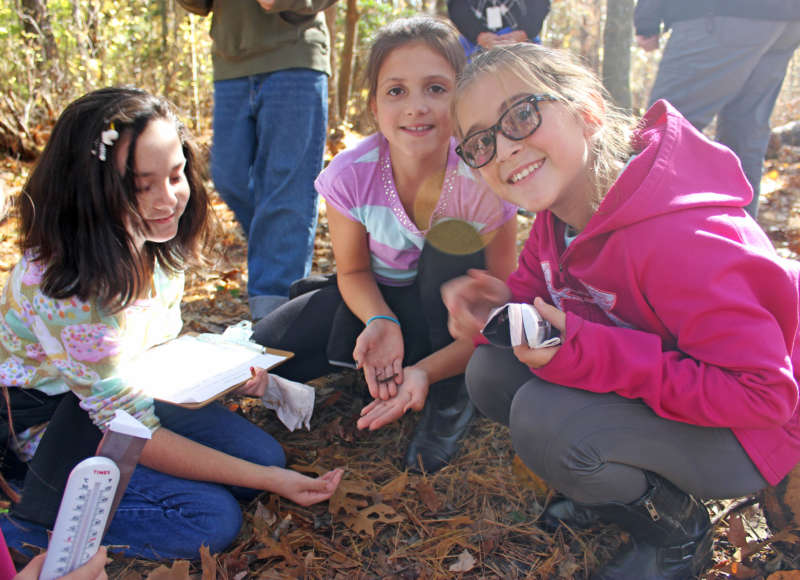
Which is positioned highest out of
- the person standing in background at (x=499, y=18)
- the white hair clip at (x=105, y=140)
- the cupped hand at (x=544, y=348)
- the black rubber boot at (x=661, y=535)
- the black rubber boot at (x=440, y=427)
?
the person standing in background at (x=499, y=18)

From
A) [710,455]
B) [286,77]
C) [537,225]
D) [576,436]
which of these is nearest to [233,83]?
[286,77]

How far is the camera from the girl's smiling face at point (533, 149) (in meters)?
1.74

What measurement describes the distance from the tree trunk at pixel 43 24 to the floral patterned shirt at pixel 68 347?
→ 19.0 ft

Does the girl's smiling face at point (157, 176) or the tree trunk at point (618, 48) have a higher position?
the tree trunk at point (618, 48)

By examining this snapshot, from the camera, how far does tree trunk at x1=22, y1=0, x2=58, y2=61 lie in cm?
654

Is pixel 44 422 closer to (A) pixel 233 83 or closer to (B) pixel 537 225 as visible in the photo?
(B) pixel 537 225

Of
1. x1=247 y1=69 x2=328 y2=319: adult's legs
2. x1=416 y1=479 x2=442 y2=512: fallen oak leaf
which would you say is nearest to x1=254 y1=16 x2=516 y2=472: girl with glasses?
x1=416 y1=479 x2=442 y2=512: fallen oak leaf

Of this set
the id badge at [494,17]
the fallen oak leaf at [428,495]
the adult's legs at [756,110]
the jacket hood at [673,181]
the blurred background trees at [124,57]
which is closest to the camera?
the jacket hood at [673,181]

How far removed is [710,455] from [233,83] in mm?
2730

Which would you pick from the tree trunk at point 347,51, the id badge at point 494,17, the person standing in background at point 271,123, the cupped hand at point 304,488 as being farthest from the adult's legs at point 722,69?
the tree trunk at point 347,51

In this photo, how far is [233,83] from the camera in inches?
127

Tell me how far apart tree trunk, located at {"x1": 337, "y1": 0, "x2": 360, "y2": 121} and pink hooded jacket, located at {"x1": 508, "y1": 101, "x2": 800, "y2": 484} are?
208 inches

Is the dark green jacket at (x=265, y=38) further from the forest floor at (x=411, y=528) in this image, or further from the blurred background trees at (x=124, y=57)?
the blurred background trees at (x=124, y=57)

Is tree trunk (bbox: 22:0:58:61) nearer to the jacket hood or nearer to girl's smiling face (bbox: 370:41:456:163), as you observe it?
girl's smiling face (bbox: 370:41:456:163)
